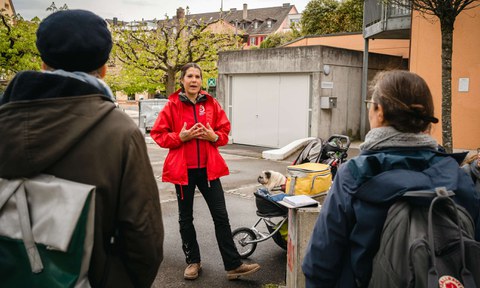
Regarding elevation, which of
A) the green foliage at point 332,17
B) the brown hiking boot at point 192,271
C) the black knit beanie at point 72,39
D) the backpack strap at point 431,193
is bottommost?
the brown hiking boot at point 192,271

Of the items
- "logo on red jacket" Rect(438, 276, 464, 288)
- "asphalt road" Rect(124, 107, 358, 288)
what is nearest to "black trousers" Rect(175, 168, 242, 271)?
"asphalt road" Rect(124, 107, 358, 288)

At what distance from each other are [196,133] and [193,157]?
248 mm

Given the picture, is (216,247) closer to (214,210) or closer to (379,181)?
(214,210)

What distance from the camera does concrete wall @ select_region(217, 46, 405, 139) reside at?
601 inches

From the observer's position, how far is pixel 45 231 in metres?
1.65

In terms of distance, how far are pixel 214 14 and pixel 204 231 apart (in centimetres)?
8717

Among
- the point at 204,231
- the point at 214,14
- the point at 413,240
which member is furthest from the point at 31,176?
the point at 214,14

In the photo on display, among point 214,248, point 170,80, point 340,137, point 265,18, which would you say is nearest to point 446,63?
point 340,137

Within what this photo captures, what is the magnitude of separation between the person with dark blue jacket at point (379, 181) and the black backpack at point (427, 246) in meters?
0.08

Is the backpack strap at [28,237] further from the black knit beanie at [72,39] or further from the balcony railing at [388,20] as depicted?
the balcony railing at [388,20]

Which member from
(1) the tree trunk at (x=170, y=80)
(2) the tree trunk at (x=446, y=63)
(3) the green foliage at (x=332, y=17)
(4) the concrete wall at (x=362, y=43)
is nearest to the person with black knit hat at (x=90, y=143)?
(2) the tree trunk at (x=446, y=63)

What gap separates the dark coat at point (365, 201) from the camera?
1823mm

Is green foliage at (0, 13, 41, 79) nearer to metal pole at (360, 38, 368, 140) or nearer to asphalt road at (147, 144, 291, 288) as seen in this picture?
asphalt road at (147, 144, 291, 288)

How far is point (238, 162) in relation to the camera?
13.3 meters
